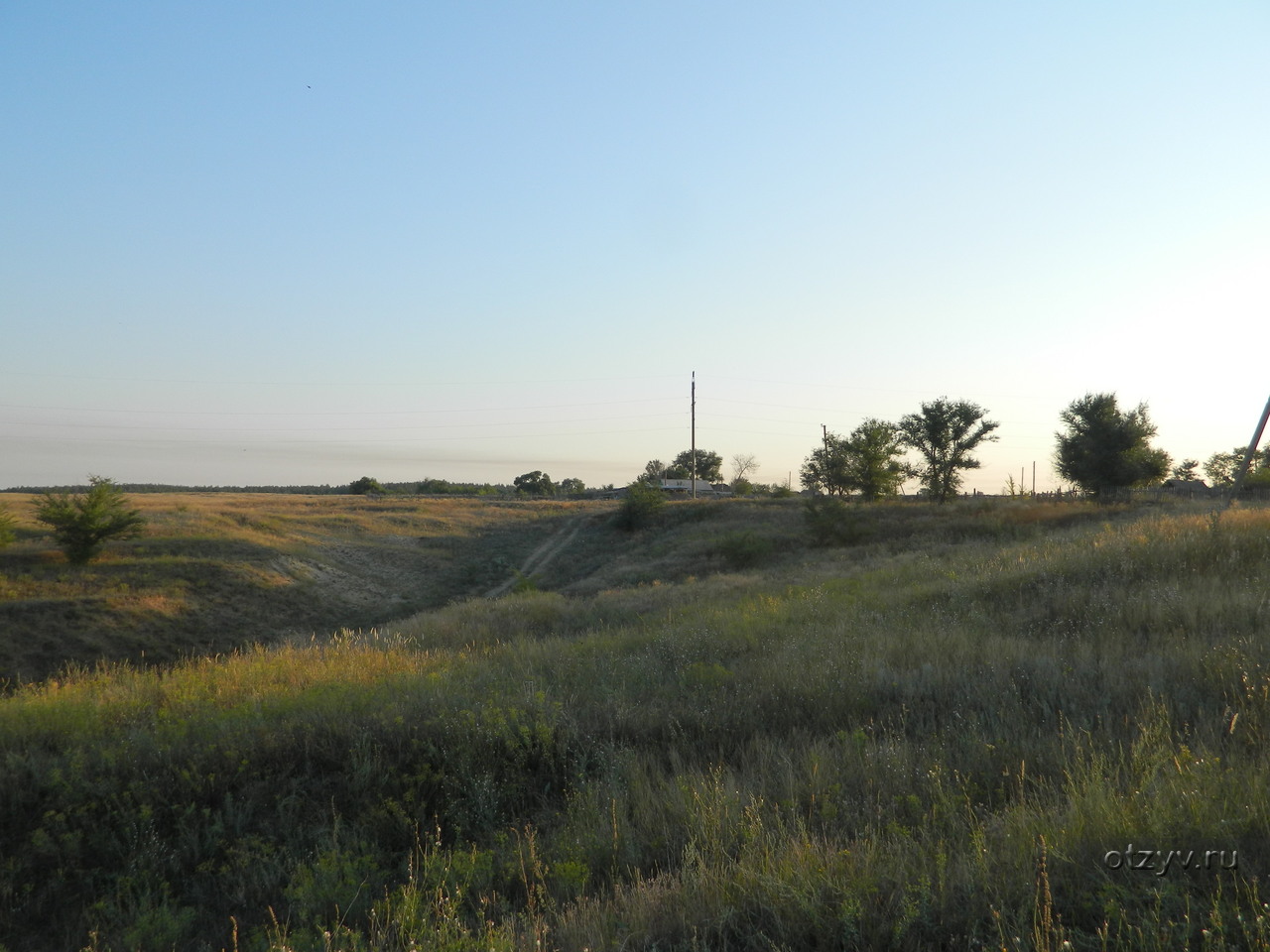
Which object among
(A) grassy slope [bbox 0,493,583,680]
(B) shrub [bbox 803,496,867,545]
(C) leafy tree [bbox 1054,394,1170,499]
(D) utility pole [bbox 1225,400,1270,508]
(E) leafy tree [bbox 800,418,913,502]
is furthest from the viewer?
(E) leafy tree [bbox 800,418,913,502]

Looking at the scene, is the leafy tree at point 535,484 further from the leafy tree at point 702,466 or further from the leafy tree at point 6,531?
the leafy tree at point 6,531

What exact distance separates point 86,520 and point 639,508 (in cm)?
3372

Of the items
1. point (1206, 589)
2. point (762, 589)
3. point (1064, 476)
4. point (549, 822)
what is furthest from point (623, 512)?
point (549, 822)

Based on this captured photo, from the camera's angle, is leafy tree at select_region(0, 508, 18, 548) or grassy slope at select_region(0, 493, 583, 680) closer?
grassy slope at select_region(0, 493, 583, 680)

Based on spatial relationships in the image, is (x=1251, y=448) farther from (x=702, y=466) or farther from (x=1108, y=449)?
(x=702, y=466)

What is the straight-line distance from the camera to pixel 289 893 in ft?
13.8

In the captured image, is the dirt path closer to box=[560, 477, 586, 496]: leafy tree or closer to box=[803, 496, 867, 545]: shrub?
box=[803, 496, 867, 545]: shrub

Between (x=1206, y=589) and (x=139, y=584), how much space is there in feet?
104

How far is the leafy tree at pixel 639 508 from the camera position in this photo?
53.0 m

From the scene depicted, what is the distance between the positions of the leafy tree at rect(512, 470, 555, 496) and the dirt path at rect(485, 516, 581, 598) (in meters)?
62.4

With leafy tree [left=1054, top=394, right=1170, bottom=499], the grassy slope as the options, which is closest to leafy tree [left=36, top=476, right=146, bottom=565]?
the grassy slope

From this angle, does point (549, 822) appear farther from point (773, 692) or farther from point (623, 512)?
point (623, 512)

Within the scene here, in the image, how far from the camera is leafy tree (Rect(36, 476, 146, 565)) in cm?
2744

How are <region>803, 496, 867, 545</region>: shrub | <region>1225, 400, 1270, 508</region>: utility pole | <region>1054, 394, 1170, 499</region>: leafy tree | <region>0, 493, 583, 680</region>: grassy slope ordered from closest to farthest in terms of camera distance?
<region>1225, 400, 1270, 508</region>: utility pole, <region>0, 493, 583, 680</region>: grassy slope, <region>803, 496, 867, 545</region>: shrub, <region>1054, 394, 1170, 499</region>: leafy tree
